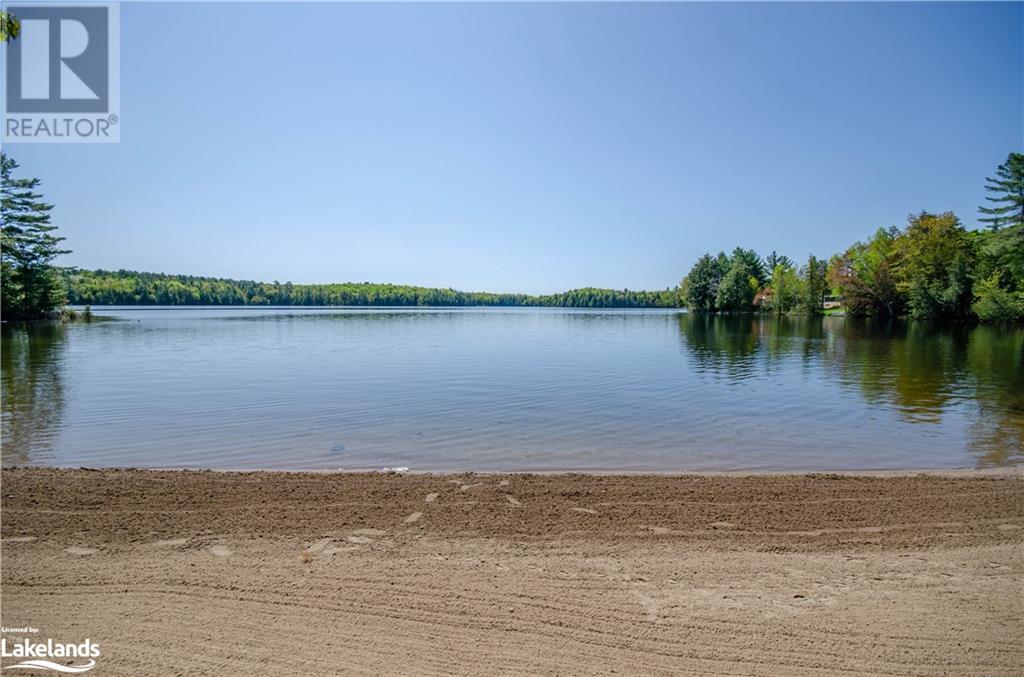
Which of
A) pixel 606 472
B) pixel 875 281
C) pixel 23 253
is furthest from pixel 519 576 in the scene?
pixel 875 281

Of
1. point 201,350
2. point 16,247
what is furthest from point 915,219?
point 16,247

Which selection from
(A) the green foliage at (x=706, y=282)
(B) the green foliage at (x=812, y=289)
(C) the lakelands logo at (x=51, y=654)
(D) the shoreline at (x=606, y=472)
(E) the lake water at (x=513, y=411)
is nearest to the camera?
(C) the lakelands logo at (x=51, y=654)

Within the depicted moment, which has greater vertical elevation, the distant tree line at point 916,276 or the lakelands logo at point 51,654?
the distant tree line at point 916,276

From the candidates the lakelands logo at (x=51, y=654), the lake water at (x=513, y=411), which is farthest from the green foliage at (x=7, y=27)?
the lakelands logo at (x=51, y=654)

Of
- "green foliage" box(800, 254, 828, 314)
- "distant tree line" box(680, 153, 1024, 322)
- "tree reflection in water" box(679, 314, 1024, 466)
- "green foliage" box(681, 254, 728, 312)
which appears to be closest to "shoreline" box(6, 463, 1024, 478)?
"tree reflection in water" box(679, 314, 1024, 466)

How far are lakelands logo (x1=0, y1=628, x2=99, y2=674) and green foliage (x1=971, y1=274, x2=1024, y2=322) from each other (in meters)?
90.8

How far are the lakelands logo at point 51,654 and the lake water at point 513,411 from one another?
21.4 ft

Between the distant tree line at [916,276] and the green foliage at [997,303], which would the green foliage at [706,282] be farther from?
the green foliage at [997,303]

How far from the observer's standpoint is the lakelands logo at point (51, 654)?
417cm

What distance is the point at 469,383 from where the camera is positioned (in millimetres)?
22531

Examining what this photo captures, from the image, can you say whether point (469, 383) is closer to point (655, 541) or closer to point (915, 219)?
point (655, 541)

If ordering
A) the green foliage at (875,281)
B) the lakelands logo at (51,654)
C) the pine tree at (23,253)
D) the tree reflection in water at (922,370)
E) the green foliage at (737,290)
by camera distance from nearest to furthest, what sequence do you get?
the lakelands logo at (51,654), the tree reflection in water at (922,370), the pine tree at (23,253), the green foliage at (875,281), the green foliage at (737,290)

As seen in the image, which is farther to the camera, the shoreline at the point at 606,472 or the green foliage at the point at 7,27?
the shoreline at the point at 606,472

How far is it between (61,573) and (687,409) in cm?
1604
